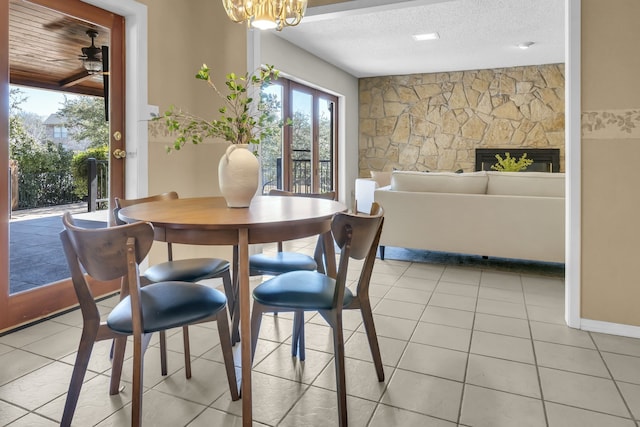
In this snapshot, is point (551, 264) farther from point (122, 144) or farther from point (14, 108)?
point (14, 108)

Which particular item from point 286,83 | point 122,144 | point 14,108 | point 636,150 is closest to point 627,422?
point 636,150

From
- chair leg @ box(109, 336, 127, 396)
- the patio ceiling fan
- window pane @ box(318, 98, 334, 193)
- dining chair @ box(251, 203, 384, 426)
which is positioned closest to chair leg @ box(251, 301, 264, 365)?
dining chair @ box(251, 203, 384, 426)

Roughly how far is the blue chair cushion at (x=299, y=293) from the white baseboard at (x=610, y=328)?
5.41 feet

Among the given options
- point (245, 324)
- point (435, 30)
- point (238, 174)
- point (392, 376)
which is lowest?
point (392, 376)

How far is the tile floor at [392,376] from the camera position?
1.58 meters

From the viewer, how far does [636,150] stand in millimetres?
2311

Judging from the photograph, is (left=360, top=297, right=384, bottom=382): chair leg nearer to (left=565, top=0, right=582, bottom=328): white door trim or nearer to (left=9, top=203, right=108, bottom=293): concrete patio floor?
(left=565, top=0, right=582, bottom=328): white door trim

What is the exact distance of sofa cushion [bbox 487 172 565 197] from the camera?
346cm

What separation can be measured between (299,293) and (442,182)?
2.57m

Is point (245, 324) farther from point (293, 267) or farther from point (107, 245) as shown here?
point (293, 267)

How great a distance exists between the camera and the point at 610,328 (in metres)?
2.41

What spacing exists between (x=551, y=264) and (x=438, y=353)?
244 centimetres

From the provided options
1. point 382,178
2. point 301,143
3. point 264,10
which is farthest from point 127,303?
point 382,178

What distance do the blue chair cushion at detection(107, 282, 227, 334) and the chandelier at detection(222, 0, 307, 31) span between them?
4.49 feet
